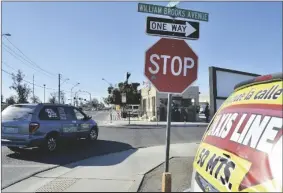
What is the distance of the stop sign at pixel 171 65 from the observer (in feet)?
16.4

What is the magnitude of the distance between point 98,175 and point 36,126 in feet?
13.6

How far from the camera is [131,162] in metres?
9.40

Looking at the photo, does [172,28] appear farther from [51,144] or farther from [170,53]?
[51,144]

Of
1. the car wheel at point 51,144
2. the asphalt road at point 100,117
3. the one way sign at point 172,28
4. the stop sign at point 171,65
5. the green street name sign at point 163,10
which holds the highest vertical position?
the green street name sign at point 163,10

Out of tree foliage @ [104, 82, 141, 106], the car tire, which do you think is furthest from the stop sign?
tree foliage @ [104, 82, 141, 106]

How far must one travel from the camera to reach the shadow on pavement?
10109 mm

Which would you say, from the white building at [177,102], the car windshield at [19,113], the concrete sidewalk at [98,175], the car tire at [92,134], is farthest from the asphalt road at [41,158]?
the white building at [177,102]

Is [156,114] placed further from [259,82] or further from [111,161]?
[259,82]

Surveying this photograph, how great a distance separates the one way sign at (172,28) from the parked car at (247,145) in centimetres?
206

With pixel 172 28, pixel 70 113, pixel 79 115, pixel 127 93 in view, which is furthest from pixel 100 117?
pixel 172 28

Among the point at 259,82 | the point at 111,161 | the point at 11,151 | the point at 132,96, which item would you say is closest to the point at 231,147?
the point at 259,82

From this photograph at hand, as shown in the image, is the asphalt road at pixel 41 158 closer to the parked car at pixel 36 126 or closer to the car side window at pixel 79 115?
the parked car at pixel 36 126

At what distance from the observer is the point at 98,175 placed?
7652 millimetres

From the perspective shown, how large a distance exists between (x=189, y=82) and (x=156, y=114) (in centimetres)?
3066
